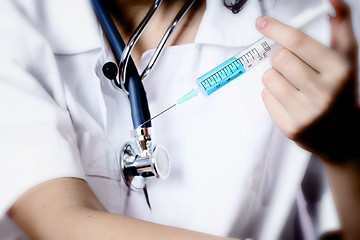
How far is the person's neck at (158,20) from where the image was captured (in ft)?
2.24

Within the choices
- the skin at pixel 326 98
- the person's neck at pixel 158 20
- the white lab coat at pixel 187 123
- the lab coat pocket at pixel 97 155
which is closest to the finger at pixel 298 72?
the skin at pixel 326 98

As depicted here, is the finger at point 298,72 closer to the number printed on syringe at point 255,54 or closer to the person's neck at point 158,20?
the number printed on syringe at point 255,54

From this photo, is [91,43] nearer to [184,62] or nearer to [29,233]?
[184,62]

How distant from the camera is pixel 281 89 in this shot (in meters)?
0.52

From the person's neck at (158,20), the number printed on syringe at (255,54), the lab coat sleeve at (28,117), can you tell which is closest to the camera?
the lab coat sleeve at (28,117)

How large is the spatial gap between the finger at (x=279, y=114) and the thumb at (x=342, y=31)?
13 cm

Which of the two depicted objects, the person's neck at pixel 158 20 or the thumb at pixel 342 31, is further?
the person's neck at pixel 158 20

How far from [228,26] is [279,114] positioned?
0.70ft

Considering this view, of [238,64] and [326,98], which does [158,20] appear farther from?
[326,98]

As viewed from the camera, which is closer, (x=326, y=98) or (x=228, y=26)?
(x=326, y=98)

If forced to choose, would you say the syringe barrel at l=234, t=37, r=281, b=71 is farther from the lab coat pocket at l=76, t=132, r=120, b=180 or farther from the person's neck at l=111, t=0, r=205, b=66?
the lab coat pocket at l=76, t=132, r=120, b=180

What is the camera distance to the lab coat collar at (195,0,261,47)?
638 millimetres

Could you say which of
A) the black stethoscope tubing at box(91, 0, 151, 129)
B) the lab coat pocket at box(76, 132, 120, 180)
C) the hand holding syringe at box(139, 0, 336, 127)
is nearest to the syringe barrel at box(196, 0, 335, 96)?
the hand holding syringe at box(139, 0, 336, 127)

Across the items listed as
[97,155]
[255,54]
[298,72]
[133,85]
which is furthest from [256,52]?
[97,155]
